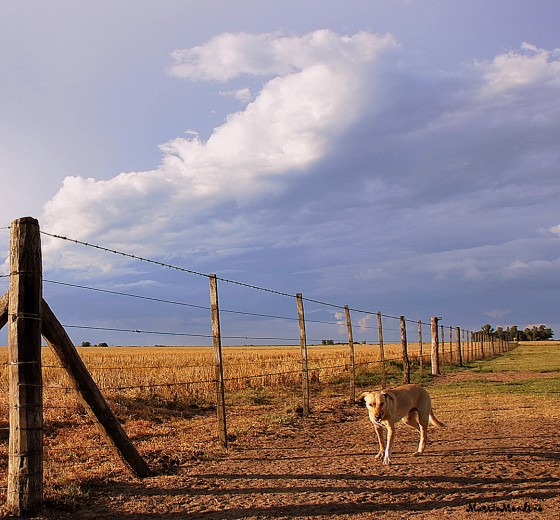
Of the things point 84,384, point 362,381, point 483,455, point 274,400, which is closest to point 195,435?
point 84,384

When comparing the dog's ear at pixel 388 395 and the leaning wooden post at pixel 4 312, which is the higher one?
the leaning wooden post at pixel 4 312

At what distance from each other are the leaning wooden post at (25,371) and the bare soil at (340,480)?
1.28ft

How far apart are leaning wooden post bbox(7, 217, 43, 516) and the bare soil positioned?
391mm

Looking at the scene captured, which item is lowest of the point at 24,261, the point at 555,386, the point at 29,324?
the point at 555,386

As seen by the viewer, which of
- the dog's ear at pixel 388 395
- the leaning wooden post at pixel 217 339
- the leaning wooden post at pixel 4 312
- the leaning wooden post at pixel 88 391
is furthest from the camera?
the leaning wooden post at pixel 217 339

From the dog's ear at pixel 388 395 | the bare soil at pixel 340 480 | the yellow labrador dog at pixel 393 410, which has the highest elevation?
the dog's ear at pixel 388 395

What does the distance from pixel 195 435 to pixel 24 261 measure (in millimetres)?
5935

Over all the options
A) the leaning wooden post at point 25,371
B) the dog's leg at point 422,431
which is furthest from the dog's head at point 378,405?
the leaning wooden post at point 25,371

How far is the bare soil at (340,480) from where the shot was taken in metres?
6.07

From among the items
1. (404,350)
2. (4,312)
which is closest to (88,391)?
(4,312)

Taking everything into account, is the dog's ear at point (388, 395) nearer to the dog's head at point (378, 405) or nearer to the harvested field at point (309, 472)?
the dog's head at point (378, 405)

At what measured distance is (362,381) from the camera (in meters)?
23.5

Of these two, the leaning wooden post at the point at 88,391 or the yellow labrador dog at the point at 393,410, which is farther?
the yellow labrador dog at the point at 393,410

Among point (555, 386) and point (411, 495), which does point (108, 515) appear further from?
point (555, 386)
